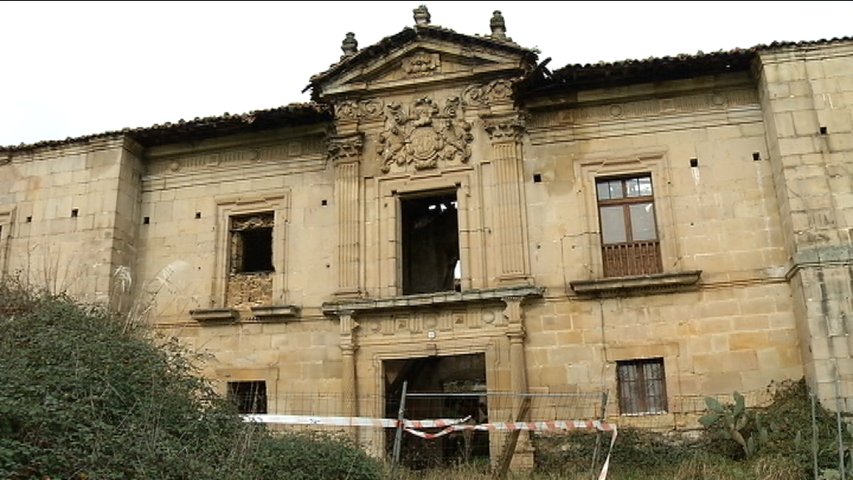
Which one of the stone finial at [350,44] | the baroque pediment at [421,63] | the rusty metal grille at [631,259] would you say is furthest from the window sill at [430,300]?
the stone finial at [350,44]

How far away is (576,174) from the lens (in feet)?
48.2

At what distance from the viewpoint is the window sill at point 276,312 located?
15078mm

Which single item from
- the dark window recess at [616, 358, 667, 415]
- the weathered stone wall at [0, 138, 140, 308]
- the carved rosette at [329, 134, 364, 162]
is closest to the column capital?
the carved rosette at [329, 134, 364, 162]

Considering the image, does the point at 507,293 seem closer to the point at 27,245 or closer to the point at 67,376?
the point at 67,376

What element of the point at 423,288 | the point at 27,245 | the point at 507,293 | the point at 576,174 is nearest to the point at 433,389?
the point at 423,288

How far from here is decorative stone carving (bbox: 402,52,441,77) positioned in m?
15.5

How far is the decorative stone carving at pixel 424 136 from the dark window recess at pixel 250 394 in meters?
4.89

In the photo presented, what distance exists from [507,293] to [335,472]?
5019 millimetres

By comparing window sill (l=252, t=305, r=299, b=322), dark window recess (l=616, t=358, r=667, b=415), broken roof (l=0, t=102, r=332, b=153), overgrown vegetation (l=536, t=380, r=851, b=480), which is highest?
broken roof (l=0, t=102, r=332, b=153)

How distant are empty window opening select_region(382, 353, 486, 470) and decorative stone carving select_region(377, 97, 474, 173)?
12.6 ft

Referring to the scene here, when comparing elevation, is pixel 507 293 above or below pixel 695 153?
below

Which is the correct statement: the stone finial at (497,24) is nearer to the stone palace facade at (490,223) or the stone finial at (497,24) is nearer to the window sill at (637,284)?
the stone palace facade at (490,223)

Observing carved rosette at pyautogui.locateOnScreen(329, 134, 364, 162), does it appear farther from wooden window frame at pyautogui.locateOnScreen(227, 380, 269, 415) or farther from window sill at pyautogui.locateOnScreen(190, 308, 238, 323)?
wooden window frame at pyautogui.locateOnScreen(227, 380, 269, 415)

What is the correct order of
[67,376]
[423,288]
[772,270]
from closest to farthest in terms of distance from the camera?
[67,376]
[772,270]
[423,288]
